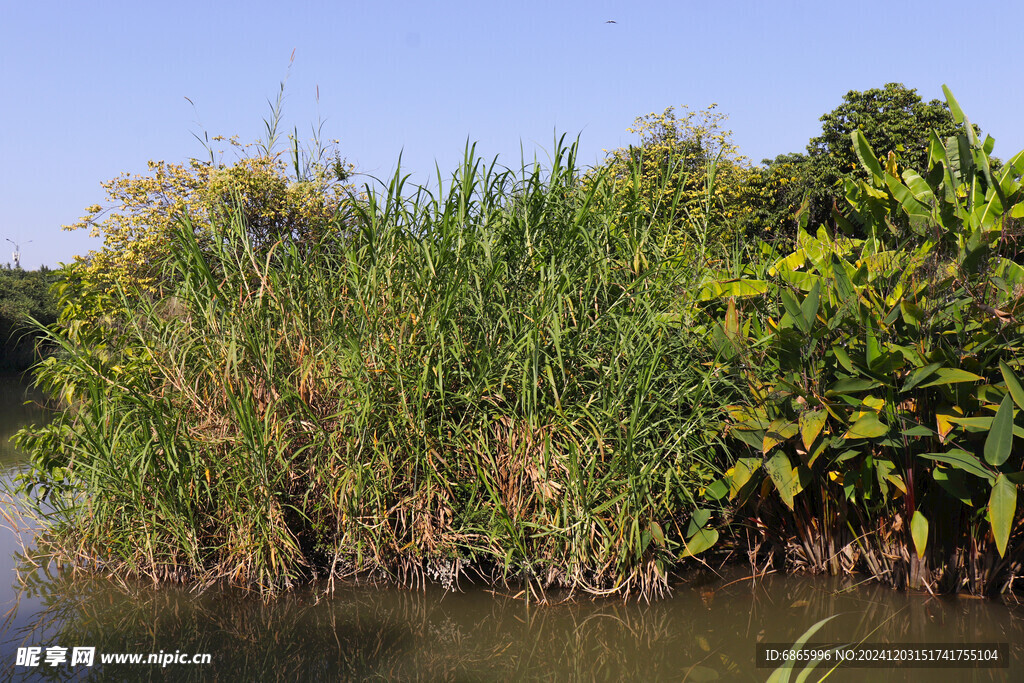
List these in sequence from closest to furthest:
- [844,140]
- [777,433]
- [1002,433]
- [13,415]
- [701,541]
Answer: [1002,433]
[777,433]
[701,541]
[13,415]
[844,140]

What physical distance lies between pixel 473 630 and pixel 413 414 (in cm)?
108

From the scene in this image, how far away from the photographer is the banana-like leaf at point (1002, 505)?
10.1 ft

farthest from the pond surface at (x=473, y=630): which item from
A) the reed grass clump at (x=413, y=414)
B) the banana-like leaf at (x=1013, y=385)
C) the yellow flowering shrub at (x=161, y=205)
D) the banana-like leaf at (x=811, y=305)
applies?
the yellow flowering shrub at (x=161, y=205)

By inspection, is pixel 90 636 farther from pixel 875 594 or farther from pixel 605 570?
pixel 875 594

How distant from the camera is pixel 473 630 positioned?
134 inches

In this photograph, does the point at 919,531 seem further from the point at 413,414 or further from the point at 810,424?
the point at 413,414

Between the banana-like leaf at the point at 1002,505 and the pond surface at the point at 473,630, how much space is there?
1.78 ft

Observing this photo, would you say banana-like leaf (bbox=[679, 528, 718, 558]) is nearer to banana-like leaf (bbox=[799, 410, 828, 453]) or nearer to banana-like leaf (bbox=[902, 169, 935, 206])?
banana-like leaf (bbox=[799, 410, 828, 453])

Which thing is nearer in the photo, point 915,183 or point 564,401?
point 564,401

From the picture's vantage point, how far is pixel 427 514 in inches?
143

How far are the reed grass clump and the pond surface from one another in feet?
0.57

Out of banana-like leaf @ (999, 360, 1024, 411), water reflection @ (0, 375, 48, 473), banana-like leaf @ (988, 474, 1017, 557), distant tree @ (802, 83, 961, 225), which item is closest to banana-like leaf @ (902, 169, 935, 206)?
banana-like leaf @ (999, 360, 1024, 411)

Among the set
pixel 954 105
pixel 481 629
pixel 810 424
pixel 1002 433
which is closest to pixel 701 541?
pixel 810 424

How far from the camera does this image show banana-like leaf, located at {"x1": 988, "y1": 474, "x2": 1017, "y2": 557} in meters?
3.08
